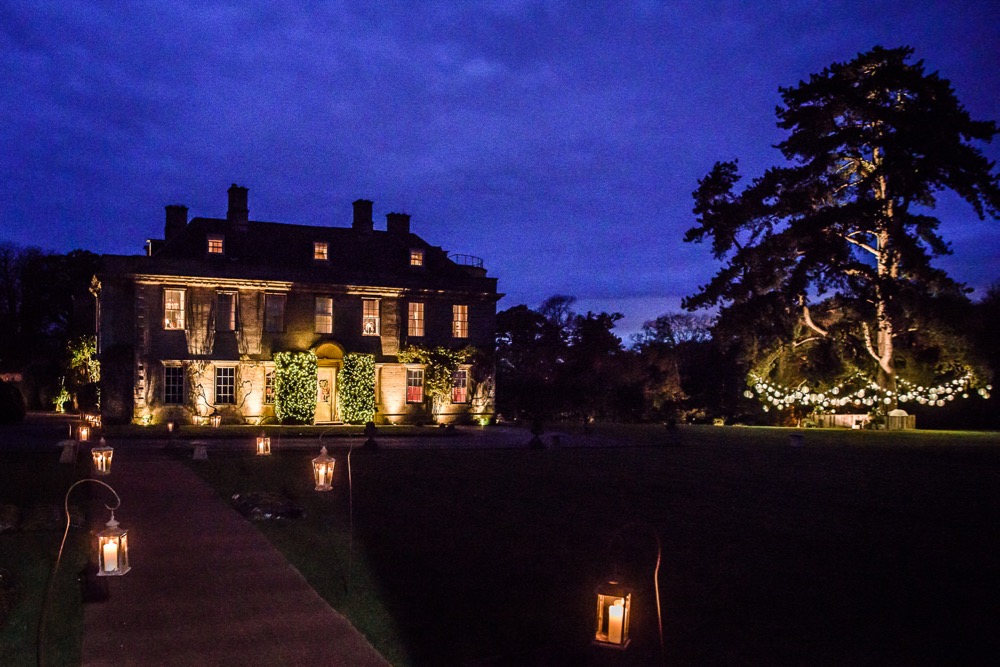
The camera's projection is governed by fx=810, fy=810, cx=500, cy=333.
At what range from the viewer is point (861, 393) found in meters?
31.3

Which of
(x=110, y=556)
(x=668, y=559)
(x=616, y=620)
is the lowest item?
(x=668, y=559)

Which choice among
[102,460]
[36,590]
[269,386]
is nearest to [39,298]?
[269,386]

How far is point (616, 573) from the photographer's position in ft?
18.2

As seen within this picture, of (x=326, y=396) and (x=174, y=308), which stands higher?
(x=174, y=308)

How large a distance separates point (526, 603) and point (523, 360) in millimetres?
42487

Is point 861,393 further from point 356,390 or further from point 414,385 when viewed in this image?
point 356,390

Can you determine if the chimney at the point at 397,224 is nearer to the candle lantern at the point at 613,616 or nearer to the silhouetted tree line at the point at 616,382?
the silhouetted tree line at the point at 616,382

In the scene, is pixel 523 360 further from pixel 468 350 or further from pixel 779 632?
pixel 779 632

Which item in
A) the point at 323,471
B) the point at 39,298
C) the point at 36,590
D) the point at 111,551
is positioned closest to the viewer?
the point at 111,551

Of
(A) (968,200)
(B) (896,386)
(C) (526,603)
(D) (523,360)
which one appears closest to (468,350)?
(D) (523,360)

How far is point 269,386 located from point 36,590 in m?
26.7

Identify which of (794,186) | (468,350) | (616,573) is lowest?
(616,573)

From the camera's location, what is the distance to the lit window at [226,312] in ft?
108

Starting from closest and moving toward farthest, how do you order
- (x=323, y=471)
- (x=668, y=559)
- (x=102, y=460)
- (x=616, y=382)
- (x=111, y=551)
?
(x=111, y=551) → (x=668, y=559) → (x=323, y=471) → (x=102, y=460) → (x=616, y=382)
